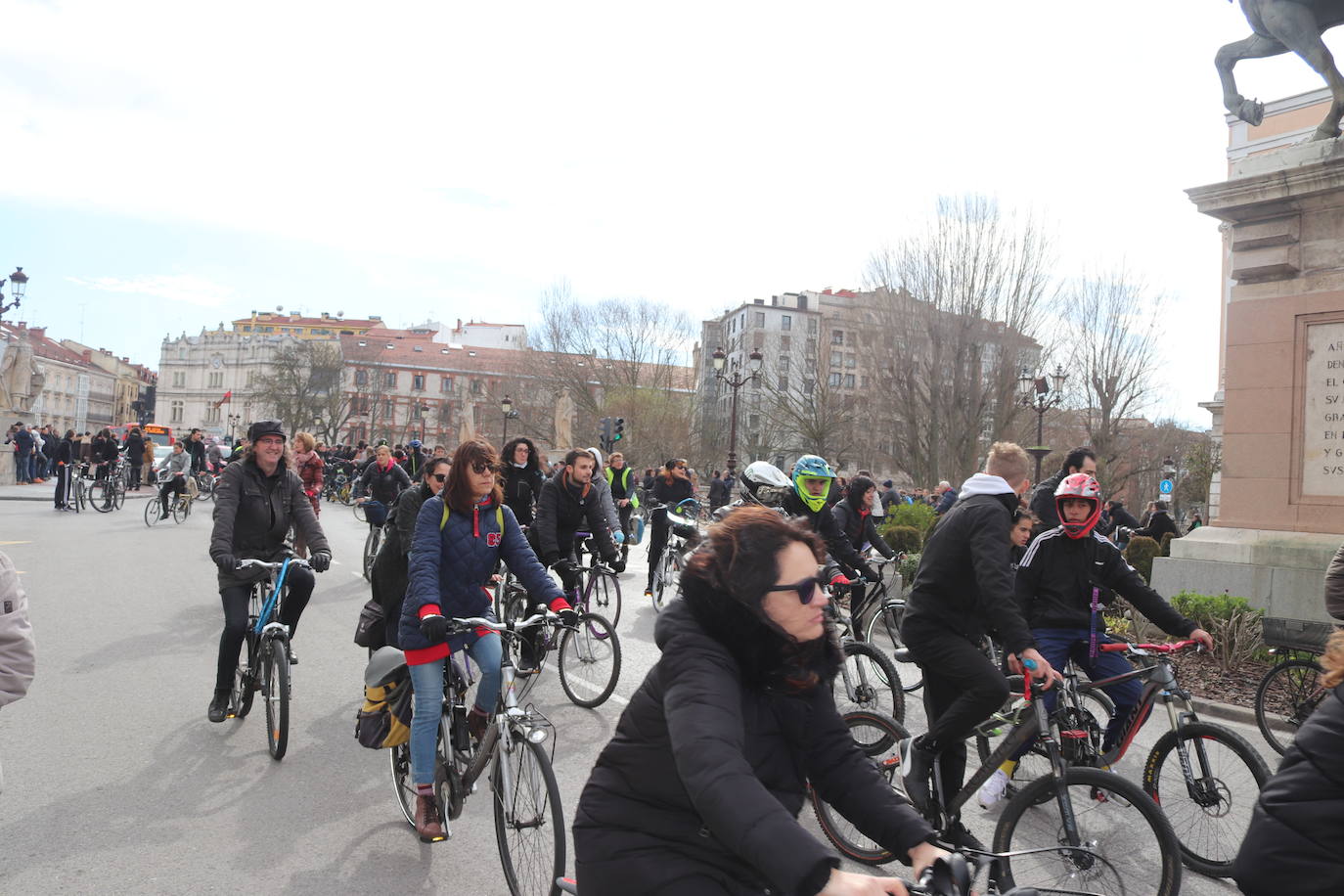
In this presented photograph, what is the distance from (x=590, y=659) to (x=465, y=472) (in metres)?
A: 3.04

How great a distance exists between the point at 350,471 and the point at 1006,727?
107 ft

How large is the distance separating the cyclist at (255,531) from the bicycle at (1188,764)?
166 inches

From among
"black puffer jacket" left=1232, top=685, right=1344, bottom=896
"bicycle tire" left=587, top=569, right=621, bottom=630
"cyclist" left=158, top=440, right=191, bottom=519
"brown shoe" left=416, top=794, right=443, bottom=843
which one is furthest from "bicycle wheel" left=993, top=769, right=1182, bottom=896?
"cyclist" left=158, top=440, right=191, bottom=519

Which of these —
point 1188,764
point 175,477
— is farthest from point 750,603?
point 175,477

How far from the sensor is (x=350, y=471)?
3409cm

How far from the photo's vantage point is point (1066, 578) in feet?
16.4

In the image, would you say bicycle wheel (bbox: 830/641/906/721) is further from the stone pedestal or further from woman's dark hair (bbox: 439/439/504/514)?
the stone pedestal

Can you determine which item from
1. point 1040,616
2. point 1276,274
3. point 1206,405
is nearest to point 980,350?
point 1206,405

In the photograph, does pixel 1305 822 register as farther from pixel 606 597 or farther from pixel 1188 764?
pixel 606 597

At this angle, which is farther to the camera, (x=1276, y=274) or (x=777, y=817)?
(x=1276, y=274)

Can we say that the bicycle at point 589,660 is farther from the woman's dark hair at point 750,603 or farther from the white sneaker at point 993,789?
the woman's dark hair at point 750,603

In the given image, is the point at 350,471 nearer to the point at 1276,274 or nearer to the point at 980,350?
the point at 980,350

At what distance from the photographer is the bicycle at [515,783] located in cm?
356

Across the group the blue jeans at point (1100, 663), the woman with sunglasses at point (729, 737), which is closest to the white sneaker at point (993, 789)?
the blue jeans at point (1100, 663)
